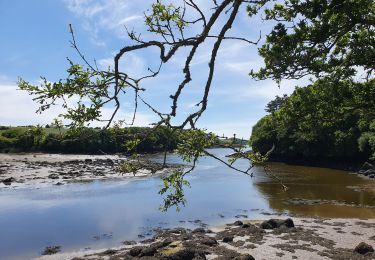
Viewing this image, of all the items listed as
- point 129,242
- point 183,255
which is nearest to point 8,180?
point 129,242

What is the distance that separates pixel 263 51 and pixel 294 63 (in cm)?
145

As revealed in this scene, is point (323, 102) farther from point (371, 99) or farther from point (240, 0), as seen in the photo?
point (240, 0)

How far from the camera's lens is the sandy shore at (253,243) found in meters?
19.4

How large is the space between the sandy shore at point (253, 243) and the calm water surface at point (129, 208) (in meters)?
2.02

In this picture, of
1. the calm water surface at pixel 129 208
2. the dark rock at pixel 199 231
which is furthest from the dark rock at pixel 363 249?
the calm water surface at pixel 129 208

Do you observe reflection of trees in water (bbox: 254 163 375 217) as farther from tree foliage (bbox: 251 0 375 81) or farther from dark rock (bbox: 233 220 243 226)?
tree foliage (bbox: 251 0 375 81)

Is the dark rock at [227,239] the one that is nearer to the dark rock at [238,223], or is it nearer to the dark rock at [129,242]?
the dark rock at [238,223]

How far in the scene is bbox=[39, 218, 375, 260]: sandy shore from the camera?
19438 mm

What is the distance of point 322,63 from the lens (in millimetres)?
17172

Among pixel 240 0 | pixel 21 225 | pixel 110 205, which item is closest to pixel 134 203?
pixel 110 205

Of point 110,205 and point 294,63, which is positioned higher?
point 294,63

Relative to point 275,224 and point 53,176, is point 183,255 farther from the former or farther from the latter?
point 53,176

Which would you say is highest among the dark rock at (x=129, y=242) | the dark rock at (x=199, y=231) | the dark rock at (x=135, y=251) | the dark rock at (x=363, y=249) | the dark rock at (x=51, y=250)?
the dark rock at (x=363, y=249)

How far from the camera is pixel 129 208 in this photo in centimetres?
3316
